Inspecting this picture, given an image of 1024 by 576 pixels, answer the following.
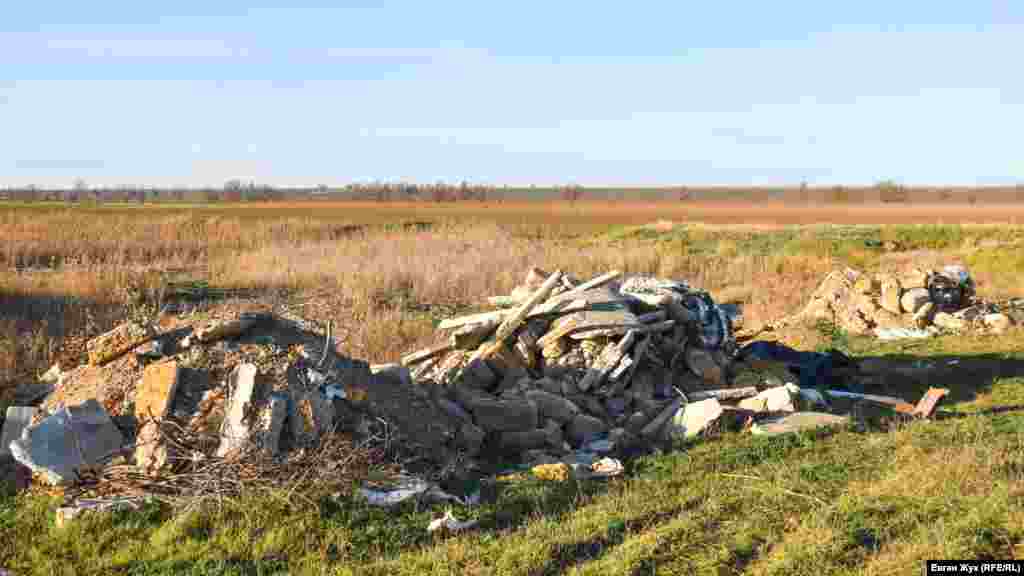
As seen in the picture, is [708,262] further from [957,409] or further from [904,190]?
[904,190]

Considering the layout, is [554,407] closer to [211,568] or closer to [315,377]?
[315,377]

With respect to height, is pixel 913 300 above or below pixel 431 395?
above

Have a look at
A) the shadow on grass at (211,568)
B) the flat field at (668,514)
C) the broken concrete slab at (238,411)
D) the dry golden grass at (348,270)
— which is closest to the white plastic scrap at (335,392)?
the broken concrete slab at (238,411)

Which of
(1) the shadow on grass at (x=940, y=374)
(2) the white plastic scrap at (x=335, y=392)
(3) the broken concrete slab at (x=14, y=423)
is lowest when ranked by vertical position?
(1) the shadow on grass at (x=940, y=374)

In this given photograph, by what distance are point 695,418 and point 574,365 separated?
5.15 ft

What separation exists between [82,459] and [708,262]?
20.1m

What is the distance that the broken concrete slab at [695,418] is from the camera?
7684mm

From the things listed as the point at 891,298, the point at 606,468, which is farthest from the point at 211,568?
the point at 891,298

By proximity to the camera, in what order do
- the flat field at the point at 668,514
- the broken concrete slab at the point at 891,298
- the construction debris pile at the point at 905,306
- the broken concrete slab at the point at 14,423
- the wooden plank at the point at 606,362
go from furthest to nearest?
the broken concrete slab at the point at 891,298, the construction debris pile at the point at 905,306, the wooden plank at the point at 606,362, the broken concrete slab at the point at 14,423, the flat field at the point at 668,514

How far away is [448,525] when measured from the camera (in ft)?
17.5

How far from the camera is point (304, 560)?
195 inches

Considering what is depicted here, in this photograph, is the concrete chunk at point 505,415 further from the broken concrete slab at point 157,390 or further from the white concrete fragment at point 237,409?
the broken concrete slab at point 157,390

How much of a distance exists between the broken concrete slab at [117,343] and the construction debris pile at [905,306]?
10.9 m

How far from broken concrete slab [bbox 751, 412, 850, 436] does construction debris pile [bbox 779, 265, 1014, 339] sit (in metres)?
6.82
